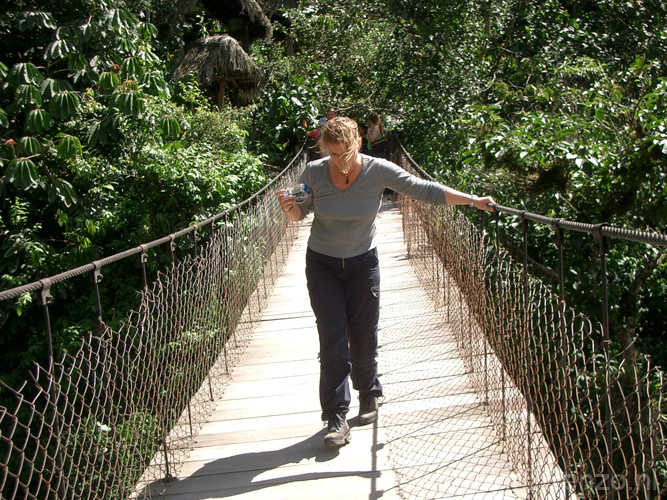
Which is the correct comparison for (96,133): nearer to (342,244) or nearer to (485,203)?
(342,244)

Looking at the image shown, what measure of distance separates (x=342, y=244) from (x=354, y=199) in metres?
0.23

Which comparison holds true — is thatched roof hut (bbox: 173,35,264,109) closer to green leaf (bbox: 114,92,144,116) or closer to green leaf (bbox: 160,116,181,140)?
green leaf (bbox: 160,116,181,140)

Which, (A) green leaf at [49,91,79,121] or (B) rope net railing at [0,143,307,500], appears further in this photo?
(A) green leaf at [49,91,79,121]

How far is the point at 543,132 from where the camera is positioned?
7531 millimetres

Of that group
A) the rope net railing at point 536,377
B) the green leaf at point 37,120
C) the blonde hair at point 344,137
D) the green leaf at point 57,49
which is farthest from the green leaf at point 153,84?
the blonde hair at point 344,137

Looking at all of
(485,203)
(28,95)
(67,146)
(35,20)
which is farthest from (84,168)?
(485,203)

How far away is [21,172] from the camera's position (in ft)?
25.2

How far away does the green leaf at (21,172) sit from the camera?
7.67 m

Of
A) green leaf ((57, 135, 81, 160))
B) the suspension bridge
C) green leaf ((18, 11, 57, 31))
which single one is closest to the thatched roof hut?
green leaf ((18, 11, 57, 31))

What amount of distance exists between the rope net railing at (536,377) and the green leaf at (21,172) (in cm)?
448

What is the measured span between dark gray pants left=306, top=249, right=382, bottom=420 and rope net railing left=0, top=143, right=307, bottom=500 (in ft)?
2.45

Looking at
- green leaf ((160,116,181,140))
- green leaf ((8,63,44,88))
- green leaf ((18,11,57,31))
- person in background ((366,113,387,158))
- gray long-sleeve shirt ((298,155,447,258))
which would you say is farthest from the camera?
person in background ((366,113,387,158))

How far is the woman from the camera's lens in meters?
3.31

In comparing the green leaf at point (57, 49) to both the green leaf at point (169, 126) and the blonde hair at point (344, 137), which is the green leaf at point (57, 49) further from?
the blonde hair at point (344, 137)
